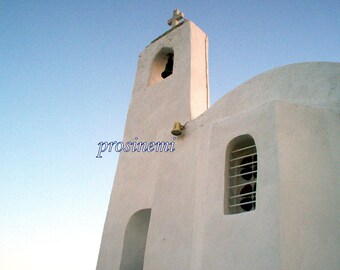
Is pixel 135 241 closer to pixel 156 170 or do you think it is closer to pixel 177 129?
pixel 156 170

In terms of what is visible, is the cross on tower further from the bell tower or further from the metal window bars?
the metal window bars

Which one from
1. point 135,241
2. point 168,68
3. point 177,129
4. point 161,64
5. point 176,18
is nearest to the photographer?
point 177,129

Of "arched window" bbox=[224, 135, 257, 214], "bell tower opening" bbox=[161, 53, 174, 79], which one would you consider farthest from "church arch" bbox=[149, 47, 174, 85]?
"arched window" bbox=[224, 135, 257, 214]

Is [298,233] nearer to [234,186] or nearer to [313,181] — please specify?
[313,181]

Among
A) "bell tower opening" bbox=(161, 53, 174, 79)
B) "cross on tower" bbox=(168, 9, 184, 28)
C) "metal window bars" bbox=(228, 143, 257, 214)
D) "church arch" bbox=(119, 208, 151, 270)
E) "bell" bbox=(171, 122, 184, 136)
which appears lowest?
"church arch" bbox=(119, 208, 151, 270)

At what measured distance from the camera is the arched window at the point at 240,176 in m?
5.14

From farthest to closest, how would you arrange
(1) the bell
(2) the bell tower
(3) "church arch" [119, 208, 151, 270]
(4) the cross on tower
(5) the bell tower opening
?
1. (4) the cross on tower
2. (5) the bell tower opening
3. (3) "church arch" [119, 208, 151, 270]
4. (1) the bell
5. (2) the bell tower

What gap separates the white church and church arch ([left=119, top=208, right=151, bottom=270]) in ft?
0.06

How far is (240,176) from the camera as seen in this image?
555cm

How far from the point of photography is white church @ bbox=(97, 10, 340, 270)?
4180 mm

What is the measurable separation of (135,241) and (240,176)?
271cm

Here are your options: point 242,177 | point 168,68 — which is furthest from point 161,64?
point 242,177

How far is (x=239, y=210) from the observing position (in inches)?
205

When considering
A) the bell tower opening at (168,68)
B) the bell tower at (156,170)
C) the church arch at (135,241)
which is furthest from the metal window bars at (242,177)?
the bell tower opening at (168,68)
